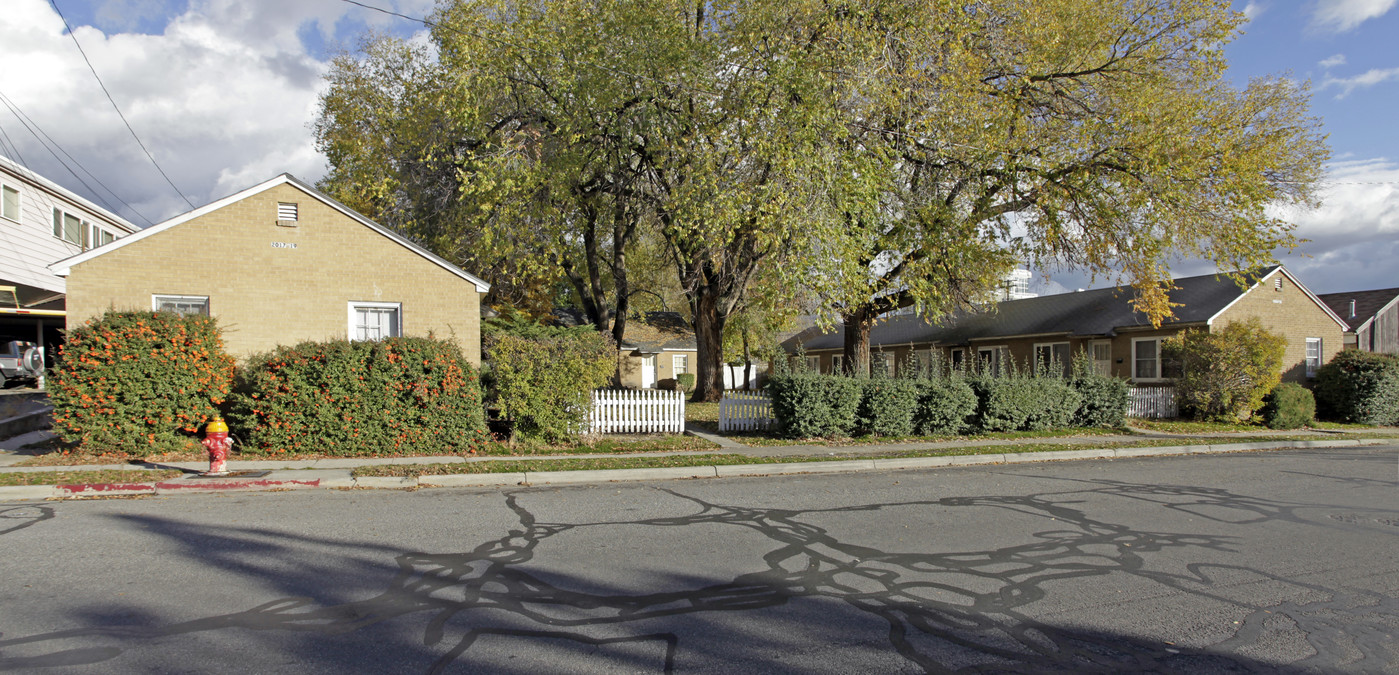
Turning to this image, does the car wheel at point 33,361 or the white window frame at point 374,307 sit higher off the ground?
the white window frame at point 374,307

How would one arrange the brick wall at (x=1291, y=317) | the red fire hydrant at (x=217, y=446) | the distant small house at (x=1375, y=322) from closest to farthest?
the red fire hydrant at (x=217, y=446)
the brick wall at (x=1291, y=317)
the distant small house at (x=1375, y=322)

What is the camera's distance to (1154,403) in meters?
22.5

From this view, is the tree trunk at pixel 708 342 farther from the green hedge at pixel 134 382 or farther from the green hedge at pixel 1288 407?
the green hedge at pixel 1288 407

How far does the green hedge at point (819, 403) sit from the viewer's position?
15.5m

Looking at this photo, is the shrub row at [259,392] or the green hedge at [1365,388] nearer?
the shrub row at [259,392]

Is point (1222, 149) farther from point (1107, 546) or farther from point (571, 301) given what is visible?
point (571, 301)

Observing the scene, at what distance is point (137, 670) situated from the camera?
4012mm

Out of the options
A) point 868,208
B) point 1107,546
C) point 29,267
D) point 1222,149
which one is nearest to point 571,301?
point 29,267

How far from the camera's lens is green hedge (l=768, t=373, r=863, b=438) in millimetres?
15453

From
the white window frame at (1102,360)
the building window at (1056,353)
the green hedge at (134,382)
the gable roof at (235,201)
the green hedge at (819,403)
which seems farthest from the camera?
the building window at (1056,353)

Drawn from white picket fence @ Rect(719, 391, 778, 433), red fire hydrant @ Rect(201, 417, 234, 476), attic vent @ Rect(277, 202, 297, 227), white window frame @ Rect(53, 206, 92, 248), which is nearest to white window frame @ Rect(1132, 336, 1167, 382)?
white picket fence @ Rect(719, 391, 778, 433)

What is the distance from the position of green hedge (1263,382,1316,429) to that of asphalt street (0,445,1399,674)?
13986 mm

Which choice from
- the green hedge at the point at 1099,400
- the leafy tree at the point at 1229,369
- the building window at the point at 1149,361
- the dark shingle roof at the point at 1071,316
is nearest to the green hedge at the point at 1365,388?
the dark shingle roof at the point at 1071,316

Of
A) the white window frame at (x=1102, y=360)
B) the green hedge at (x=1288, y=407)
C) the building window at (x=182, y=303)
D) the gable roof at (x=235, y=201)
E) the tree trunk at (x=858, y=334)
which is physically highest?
the gable roof at (x=235, y=201)
